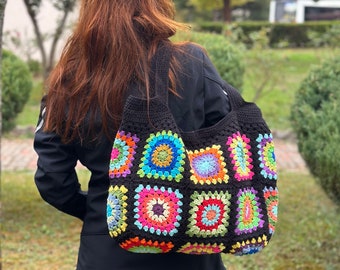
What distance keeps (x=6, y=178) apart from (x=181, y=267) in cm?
593

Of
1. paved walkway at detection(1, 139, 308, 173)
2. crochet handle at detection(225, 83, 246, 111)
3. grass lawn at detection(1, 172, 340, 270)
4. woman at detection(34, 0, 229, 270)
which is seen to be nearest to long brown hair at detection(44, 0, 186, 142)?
woman at detection(34, 0, 229, 270)

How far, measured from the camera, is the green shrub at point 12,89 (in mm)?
6246

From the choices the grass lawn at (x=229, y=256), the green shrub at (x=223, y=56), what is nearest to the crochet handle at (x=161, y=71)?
the grass lawn at (x=229, y=256)

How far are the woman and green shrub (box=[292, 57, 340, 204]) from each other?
2363 mm

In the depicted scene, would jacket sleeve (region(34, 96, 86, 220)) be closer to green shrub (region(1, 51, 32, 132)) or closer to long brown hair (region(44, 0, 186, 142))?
long brown hair (region(44, 0, 186, 142))

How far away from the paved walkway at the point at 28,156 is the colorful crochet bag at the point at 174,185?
21.5 ft

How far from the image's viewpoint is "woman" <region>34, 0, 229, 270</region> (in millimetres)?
2062

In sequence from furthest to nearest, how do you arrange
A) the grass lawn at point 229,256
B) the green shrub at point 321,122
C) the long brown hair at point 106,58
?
the grass lawn at point 229,256, the green shrub at point 321,122, the long brown hair at point 106,58

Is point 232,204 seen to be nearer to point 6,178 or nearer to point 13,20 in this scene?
point 6,178

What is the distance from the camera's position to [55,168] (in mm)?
2227

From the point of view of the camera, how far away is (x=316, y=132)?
15.3 ft

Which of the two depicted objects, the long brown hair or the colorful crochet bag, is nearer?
the colorful crochet bag

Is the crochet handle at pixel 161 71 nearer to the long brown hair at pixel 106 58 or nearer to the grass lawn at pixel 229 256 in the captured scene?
the long brown hair at pixel 106 58

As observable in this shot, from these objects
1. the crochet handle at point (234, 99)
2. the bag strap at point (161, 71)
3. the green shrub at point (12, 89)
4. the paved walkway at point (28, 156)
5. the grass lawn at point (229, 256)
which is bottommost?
the paved walkway at point (28, 156)
